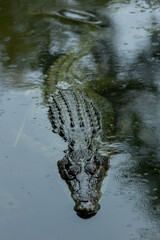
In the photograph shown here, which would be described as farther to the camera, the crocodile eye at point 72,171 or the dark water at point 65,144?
the crocodile eye at point 72,171

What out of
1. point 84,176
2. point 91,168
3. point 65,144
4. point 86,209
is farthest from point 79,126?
point 86,209

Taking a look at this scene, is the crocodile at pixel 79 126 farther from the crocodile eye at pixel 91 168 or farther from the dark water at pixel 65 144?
the dark water at pixel 65 144

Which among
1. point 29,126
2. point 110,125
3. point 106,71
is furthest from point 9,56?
point 110,125

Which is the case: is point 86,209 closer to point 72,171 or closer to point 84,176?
point 84,176

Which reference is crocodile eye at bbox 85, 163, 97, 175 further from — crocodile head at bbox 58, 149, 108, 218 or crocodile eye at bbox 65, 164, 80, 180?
crocodile eye at bbox 65, 164, 80, 180

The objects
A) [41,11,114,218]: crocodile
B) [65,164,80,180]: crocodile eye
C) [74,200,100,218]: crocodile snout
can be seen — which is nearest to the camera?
[74,200,100,218]: crocodile snout

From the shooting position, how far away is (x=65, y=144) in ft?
17.3

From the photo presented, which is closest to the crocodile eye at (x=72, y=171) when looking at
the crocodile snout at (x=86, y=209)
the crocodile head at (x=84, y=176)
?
the crocodile head at (x=84, y=176)

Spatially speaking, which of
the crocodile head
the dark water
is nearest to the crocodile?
the crocodile head

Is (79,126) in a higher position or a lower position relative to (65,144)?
higher

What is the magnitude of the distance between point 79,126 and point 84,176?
1176 mm

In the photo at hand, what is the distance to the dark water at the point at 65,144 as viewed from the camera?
3.88m

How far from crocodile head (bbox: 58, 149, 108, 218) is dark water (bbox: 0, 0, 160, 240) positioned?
91 millimetres

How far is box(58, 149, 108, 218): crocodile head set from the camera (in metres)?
3.91
